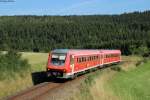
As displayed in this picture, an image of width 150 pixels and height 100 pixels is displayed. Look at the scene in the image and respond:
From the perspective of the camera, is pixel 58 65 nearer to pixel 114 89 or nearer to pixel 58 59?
pixel 58 59

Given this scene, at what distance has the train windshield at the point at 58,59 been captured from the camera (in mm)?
28125

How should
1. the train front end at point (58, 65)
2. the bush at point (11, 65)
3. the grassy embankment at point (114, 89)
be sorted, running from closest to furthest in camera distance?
1. the grassy embankment at point (114, 89)
2. the bush at point (11, 65)
3. the train front end at point (58, 65)

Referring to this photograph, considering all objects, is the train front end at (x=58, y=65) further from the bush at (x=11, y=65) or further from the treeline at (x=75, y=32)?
the treeline at (x=75, y=32)

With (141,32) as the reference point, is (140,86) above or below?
above

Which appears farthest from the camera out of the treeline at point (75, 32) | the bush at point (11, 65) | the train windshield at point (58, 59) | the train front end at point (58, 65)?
the treeline at point (75, 32)

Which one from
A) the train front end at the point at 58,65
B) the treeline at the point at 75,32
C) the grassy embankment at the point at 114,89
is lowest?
the treeline at the point at 75,32

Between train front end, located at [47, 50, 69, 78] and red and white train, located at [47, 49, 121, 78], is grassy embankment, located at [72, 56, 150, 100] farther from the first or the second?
train front end, located at [47, 50, 69, 78]

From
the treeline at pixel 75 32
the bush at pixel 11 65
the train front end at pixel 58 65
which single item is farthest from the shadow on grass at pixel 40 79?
the treeline at pixel 75 32

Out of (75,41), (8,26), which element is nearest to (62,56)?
(8,26)

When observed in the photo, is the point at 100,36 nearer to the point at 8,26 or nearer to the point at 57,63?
the point at 8,26

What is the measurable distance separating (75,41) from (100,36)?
18.7 meters

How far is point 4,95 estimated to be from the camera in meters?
22.9

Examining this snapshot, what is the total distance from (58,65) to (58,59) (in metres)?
0.60

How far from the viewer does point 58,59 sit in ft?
93.4
